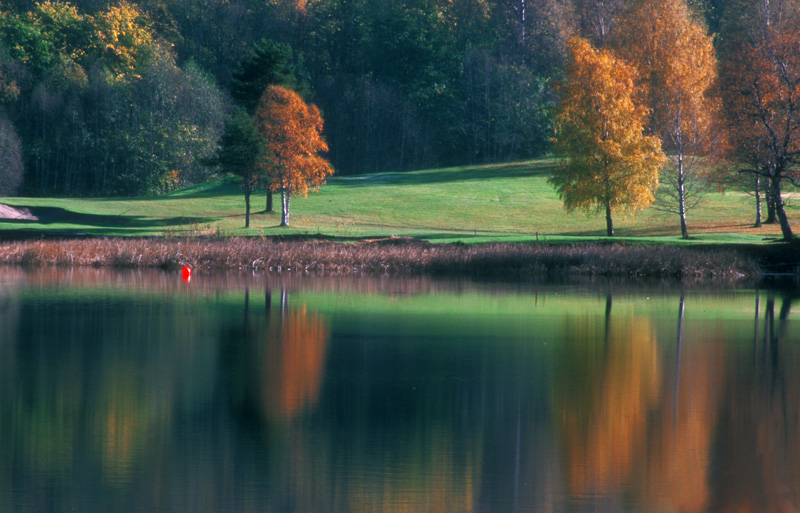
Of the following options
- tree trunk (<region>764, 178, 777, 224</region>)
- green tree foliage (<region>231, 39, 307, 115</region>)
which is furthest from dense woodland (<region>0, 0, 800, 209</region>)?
tree trunk (<region>764, 178, 777, 224</region>)

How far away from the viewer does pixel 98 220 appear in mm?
45281

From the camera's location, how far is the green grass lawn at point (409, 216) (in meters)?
40.5

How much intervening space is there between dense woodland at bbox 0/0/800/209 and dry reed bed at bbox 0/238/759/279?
101 feet

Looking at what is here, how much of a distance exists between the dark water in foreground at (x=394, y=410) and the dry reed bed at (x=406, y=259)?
9.98 metres

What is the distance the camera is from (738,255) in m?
33.6

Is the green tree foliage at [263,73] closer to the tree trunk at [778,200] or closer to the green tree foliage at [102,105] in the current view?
the green tree foliage at [102,105]

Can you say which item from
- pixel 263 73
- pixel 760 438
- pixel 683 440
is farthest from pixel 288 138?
pixel 760 438

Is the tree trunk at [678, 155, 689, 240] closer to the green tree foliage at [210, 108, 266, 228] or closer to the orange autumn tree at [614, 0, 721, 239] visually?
the orange autumn tree at [614, 0, 721, 239]

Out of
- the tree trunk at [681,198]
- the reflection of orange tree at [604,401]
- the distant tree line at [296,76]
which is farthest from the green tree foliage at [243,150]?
the reflection of orange tree at [604,401]

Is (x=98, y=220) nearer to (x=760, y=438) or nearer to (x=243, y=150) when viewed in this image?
(x=243, y=150)

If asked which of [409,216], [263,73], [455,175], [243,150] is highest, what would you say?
[263,73]

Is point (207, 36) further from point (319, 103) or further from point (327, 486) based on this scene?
point (327, 486)

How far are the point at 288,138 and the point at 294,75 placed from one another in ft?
60.7

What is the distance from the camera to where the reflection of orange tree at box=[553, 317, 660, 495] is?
31.6 feet
